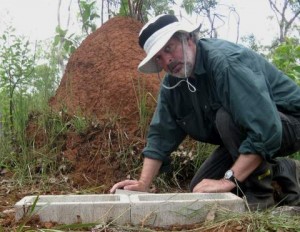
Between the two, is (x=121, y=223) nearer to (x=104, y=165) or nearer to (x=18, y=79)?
(x=104, y=165)

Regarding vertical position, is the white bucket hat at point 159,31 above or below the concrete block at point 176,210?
above

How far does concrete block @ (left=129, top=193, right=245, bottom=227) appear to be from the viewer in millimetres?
2359

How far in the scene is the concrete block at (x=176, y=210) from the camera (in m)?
2.36

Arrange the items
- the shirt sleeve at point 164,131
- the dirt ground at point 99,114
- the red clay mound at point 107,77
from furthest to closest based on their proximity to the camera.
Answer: the red clay mound at point 107,77 < the dirt ground at point 99,114 < the shirt sleeve at point 164,131

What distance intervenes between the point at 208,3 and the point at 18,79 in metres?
2.53

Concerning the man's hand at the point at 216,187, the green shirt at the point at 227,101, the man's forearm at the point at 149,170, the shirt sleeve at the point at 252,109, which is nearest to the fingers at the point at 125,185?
the man's forearm at the point at 149,170

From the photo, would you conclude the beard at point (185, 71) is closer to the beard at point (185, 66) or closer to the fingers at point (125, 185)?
the beard at point (185, 66)

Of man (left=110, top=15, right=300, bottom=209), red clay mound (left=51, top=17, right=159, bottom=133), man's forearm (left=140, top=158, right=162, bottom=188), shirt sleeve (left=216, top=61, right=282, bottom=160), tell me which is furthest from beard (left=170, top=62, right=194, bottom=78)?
red clay mound (left=51, top=17, right=159, bottom=133)

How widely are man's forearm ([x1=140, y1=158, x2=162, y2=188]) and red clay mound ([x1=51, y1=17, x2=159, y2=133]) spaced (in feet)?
3.13

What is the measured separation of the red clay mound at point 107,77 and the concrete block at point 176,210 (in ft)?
6.06

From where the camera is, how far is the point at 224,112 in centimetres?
292

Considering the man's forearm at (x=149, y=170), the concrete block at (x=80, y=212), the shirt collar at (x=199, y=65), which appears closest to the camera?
the concrete block at (x=80, y=212)

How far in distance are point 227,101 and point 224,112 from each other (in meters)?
0.11

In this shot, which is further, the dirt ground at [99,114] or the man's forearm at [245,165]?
the dirt ground at [99,114]
